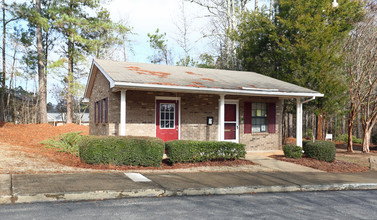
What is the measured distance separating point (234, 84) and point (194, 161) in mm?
4022

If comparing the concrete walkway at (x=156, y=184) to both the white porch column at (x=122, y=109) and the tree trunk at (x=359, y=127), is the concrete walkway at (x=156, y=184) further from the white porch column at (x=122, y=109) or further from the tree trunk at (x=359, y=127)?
the tree trunk at (x=359, y=127)

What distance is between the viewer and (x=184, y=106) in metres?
13.0

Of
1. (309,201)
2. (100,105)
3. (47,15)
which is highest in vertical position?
(47,15)

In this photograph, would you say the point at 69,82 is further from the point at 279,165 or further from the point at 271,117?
the point at 279,165

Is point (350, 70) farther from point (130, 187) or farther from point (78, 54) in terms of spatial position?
point (78, 54)

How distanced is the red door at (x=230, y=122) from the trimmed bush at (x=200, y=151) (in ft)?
10.0

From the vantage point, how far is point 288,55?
18.0 metres

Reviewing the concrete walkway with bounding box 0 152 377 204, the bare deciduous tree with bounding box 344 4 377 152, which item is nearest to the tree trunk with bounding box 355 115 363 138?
the bare deciduous tree with bounding box 344 4 377 152

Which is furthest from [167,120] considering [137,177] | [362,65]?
[362,65]

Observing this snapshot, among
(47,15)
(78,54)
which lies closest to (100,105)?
(78,54)

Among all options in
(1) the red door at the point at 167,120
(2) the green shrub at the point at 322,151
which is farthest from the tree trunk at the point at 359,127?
(1) the red door at the point at 167,120

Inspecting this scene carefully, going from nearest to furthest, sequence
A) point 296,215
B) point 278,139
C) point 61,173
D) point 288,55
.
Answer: point 296,215
point 61,173
point 278,139
point 288,55

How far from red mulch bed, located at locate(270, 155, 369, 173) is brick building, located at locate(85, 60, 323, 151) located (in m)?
1.97

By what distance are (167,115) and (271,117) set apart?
530 cm
